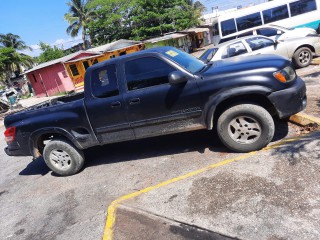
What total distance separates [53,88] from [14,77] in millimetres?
25665

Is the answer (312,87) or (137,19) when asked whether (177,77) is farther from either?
(137,19)

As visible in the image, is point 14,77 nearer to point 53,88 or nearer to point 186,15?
point 53,88

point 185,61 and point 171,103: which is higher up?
point 185,61

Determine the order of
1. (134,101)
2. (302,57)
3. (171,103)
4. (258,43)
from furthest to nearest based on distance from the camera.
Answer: (302,57) → (258,43) → (134,101) → (171,103)

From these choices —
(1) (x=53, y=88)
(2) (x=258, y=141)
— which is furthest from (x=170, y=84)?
(1) (x=53, y=88)

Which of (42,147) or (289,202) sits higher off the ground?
(42,147)

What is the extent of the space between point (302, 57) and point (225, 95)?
680 cm

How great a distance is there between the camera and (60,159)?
543 centimetres

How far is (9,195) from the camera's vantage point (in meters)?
Answer: 5.48

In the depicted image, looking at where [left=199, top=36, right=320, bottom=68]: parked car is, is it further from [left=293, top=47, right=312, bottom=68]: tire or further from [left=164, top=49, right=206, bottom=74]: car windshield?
[left=164, top=49, right=206, bottom=74]: car windshield

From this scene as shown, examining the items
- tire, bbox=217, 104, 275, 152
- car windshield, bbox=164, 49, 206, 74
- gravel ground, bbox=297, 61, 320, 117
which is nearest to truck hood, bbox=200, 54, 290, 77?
car windshield, bbox=164, 49, 206, 74

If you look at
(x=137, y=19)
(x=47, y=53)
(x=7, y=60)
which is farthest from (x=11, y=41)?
(x=137, y=19)

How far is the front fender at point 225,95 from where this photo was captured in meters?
4.02

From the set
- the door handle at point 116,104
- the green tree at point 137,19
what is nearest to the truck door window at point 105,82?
the door handle at point 116,104
